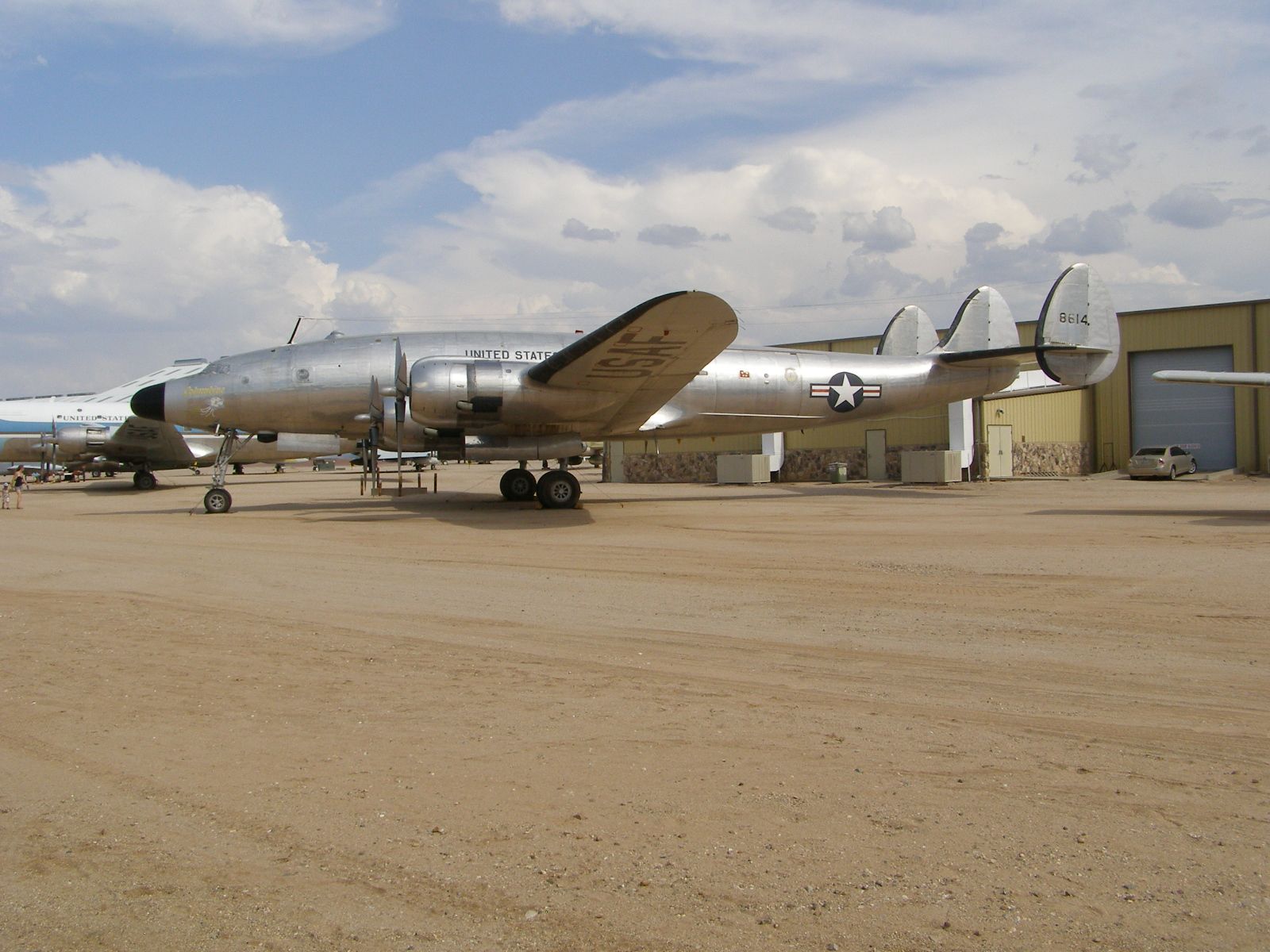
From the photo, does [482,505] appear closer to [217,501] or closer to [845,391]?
[217,501]

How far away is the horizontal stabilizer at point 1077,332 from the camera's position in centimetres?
2258

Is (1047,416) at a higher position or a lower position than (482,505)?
higher

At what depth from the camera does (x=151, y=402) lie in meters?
18.7

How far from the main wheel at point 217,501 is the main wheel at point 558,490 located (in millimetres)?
6833

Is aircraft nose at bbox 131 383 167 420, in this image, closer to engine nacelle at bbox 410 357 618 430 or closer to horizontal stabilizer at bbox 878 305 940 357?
engine nacelle at bbox 410 357 618 430

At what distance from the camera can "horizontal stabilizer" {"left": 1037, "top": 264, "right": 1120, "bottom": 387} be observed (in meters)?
22.6

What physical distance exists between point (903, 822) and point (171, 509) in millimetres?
22101

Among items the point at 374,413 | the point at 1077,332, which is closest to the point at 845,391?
the point at 1077,332

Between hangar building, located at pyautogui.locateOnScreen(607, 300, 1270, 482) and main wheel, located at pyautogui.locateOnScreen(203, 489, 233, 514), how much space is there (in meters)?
18.3

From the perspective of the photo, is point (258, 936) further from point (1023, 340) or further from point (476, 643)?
point (1023, 340)

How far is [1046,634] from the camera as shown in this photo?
7.25 metres

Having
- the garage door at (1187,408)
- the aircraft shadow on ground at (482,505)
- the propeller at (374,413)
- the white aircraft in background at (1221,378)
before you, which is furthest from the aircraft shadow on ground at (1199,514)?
the garage door at (1187,408)

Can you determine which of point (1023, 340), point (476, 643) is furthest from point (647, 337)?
point (1023, 340)

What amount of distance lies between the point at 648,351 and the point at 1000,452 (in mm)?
24236
